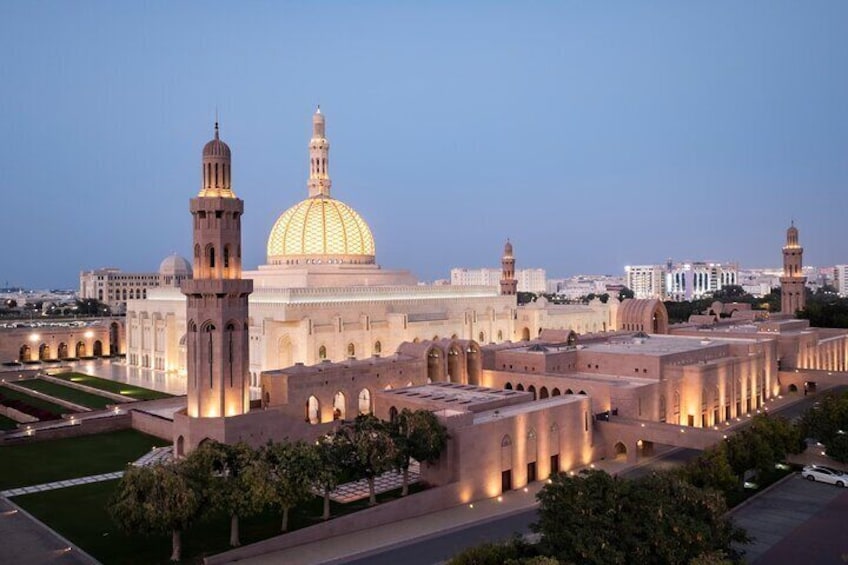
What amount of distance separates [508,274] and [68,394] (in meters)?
44.5

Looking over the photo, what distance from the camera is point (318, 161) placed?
62.9 metres

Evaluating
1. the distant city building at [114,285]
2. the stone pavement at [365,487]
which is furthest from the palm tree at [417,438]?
the distant city building at [114,285]

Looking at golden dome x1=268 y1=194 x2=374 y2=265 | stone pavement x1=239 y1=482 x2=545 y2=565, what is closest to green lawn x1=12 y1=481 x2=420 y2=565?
stone pavement x1=239 y1=482 x2=545 y2=565

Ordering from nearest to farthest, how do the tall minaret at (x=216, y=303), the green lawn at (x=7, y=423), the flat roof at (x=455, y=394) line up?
the tall minaret at (x=216, y=303), the flat roof at (x=455, y=394), the green lawn at (x=7, y=423)

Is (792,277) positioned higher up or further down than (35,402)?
higher up

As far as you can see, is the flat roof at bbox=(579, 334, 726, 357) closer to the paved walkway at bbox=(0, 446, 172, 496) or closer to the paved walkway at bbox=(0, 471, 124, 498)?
the paved walkway at bbox=(0, 446, 172, 496)

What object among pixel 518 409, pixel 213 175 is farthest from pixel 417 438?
pixel 213 175

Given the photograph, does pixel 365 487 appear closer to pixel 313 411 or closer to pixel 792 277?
pixel 313 411

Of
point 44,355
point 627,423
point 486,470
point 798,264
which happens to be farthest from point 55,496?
point 798,264

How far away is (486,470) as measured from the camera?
31219 mm

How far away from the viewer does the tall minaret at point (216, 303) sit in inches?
1332

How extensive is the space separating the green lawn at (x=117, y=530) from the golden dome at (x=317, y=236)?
31.9 metres

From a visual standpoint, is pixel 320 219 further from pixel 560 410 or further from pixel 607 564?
pixel 607 564

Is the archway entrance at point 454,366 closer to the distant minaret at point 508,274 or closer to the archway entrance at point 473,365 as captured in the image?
the archway entrance at point 473,365
